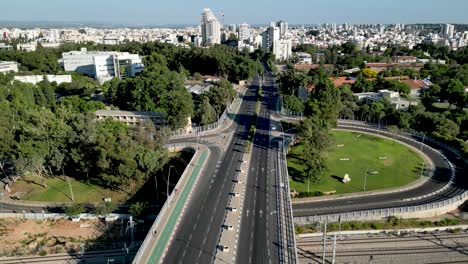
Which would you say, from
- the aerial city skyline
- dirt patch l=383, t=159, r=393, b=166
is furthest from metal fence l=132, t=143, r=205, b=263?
dirt patch l=383, t=159, r=393, b=166

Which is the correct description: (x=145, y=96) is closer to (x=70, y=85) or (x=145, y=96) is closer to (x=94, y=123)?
(x=94, y=123)

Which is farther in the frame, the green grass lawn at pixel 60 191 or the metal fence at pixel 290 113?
the metal fence at pixel 290 113

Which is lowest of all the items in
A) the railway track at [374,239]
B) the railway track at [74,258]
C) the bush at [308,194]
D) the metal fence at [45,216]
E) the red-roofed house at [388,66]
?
the railway track at [74,258]

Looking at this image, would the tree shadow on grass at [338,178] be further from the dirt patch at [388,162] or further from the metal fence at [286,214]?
the dirt patch at [388,162]

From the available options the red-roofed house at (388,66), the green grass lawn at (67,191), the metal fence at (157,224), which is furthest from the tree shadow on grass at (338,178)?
the red-roofed house at (388,66)

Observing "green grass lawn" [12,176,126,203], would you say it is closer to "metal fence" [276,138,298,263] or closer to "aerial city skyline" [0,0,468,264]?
"aerial city skyline" [0,0,468,264]

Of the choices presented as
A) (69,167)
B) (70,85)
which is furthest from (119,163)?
(70,85)
